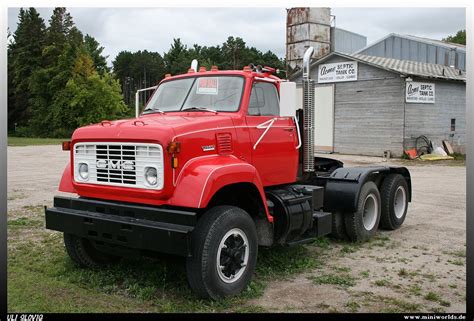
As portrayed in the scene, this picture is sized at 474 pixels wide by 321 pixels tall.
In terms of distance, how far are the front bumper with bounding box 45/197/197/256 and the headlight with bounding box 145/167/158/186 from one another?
10.4 inches

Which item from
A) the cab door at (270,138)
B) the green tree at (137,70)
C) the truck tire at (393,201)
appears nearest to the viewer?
the cab door at (270,138)

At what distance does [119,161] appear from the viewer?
5.41m

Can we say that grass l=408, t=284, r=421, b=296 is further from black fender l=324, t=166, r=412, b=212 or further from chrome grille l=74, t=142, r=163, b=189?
chrome grille l=74, t=142, r=163, b=189

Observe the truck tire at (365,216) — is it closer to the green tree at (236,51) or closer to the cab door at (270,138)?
the cab door at (270,138)

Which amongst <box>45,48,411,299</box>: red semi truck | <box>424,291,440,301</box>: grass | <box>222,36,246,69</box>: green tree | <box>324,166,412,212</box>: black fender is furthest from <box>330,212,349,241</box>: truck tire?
<box>222,36,246,69</box>: green tree

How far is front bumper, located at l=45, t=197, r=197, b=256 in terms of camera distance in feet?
16.0

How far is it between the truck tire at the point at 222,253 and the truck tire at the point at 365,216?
273 cm

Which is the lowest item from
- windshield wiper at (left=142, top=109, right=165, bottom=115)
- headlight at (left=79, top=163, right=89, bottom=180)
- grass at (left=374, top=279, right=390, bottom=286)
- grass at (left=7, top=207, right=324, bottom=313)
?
grass at (left=374, top=279, right=390, bottom=286)

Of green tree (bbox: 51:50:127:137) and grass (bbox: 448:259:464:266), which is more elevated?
green tree (bbox: 51:50:127:137)

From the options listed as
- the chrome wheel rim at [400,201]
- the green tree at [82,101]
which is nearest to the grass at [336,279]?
the chrome wheel rim at [400,201]

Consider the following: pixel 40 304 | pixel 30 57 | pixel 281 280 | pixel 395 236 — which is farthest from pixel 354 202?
pixel 30 57

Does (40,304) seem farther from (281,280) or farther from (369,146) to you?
(369,146)

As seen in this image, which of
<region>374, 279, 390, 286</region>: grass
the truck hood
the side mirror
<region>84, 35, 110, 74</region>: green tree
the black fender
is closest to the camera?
the truck hood

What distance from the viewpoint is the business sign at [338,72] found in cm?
2594
